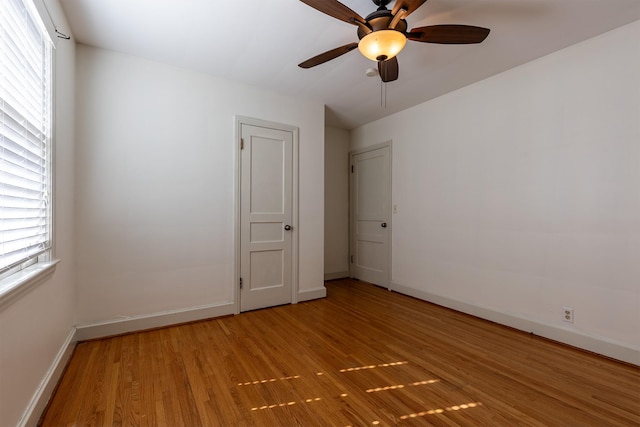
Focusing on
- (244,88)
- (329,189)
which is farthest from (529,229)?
(244,88)

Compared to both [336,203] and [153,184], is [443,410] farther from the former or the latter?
[336,203]

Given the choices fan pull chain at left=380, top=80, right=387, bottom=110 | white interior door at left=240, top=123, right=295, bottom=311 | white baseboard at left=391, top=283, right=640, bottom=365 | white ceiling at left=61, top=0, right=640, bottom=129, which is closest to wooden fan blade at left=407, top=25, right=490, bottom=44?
white ceiling at left=61, top=0, right=640, bottom=129

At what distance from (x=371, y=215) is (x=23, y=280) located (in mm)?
3996

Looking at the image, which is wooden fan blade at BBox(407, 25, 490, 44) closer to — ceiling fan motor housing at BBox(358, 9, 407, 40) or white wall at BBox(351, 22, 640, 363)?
ceiling fan motor housing at BBox(358, 9, 407, 40)

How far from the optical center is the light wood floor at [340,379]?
1645 mm

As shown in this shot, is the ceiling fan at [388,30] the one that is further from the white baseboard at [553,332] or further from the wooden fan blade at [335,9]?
the white baseboard at [553,332]

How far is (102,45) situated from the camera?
259 cm

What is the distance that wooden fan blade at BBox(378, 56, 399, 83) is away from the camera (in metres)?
2.20

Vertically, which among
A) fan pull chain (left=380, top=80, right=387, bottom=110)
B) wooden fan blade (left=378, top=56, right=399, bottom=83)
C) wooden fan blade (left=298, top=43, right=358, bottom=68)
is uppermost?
fan pull chain (left=380, top=80, right=387, bottom=110)

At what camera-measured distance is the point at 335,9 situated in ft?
5.68

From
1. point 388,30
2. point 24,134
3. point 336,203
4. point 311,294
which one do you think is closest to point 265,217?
point 311,294

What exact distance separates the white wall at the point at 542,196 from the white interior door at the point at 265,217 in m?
1.77

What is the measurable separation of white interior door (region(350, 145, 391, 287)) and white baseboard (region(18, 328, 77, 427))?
3.62m

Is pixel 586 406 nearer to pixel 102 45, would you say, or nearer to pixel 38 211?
pixel 38 211
